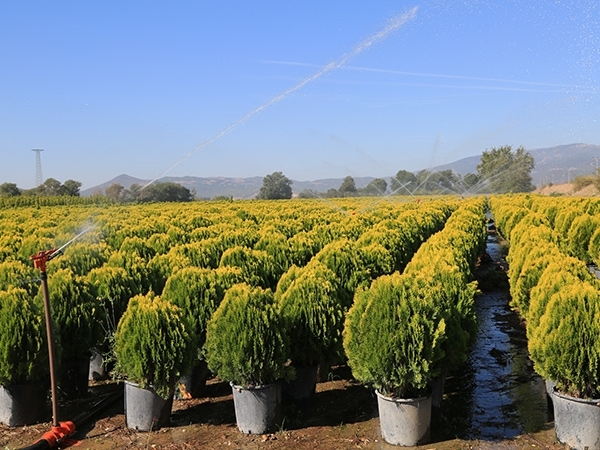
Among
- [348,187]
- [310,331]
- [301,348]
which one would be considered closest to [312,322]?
[310,331]

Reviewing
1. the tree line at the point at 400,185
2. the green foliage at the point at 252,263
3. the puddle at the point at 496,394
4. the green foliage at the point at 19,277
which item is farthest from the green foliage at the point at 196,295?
the tree line at the point at 400,185

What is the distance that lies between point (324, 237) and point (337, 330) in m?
6.91

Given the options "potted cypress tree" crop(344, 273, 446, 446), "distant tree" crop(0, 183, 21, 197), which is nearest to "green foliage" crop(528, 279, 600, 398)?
"potted cypress tree" crop(344, 273, 446, 446)

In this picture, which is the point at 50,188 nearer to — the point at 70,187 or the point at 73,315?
the point at 70,187

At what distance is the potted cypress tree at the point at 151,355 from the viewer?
5.98 metres

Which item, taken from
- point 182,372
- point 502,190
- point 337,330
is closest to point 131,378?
point 182,372

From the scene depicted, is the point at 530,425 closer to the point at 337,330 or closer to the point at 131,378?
the point at 337,330

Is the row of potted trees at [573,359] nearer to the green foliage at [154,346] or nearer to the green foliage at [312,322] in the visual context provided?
the green foliage at [312,322]

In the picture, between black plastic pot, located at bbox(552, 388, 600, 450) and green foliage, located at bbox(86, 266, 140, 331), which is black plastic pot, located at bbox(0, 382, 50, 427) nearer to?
green foliage, located at bbox(86, 266, 140, 331)

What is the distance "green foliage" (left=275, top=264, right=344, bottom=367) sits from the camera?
6.81m

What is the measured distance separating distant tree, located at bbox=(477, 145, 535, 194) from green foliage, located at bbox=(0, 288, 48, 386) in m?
124

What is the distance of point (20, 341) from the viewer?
20.7ft

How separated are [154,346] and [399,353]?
260cm

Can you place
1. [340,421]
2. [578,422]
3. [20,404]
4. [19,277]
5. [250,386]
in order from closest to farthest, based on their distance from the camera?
[578,422], [250,386], [340,421], [20,404], [19,277]
